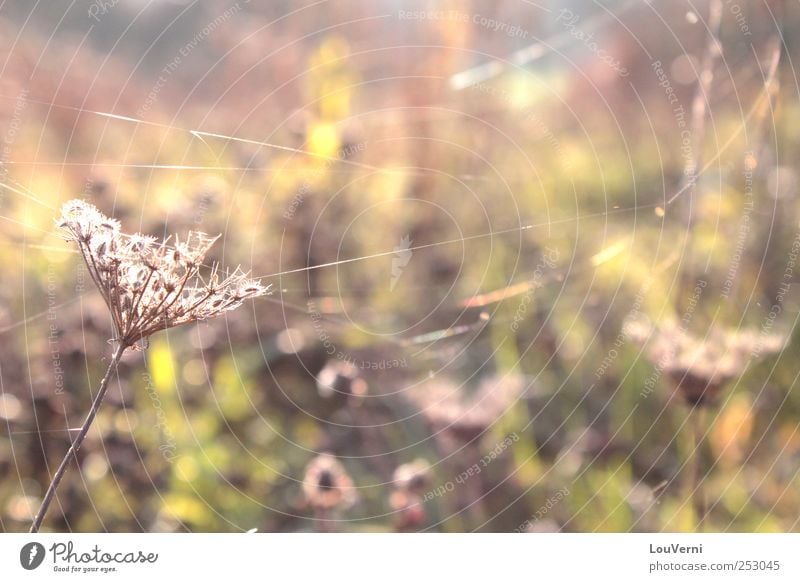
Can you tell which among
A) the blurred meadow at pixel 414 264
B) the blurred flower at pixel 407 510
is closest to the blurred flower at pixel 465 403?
the blurred meadow at pixel 414 264

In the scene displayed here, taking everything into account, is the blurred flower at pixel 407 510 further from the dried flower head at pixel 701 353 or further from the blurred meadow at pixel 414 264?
the dried flower head at pixel 701 353

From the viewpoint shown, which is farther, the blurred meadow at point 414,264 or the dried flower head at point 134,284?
the blurred meadow at point 414,264

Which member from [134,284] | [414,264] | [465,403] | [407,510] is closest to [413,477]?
[407,510]

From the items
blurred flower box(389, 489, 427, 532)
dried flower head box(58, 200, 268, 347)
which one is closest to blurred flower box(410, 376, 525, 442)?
blurred flower box(389, 489, 427, 532)

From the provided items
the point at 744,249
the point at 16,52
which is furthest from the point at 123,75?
the point at 744,249

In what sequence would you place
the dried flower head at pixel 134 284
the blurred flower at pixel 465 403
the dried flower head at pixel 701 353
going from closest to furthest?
the dried flower head at pixel 134 284, the dried flower head at pixel 701 353, the blurred flower at pixel 465 403

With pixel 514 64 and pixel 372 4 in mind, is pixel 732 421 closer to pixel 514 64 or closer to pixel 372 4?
pixel 514 64

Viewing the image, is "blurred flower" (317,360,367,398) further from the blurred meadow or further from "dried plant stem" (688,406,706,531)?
"dried plant stem" (688,406,706,531)
